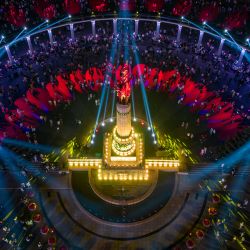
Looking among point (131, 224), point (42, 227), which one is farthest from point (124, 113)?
point (42, 227)

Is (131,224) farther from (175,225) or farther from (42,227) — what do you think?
(42,227)

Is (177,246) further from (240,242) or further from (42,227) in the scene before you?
(42,227)

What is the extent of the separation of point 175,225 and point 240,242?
7875 millimetres

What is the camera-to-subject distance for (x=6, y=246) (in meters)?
46.8

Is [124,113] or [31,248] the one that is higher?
[124,113]

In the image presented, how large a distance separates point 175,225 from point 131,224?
5453 mm

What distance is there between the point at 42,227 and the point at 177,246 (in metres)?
16.5

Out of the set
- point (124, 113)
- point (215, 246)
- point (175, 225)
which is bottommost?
point (215, 246)

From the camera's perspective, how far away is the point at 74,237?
47.9 meters

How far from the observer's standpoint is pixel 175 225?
161 ft

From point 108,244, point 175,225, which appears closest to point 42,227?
point 108,244

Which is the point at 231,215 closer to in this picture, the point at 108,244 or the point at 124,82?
the point at 108,244

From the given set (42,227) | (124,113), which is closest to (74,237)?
(42,227)

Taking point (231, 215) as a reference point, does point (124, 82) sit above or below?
above
